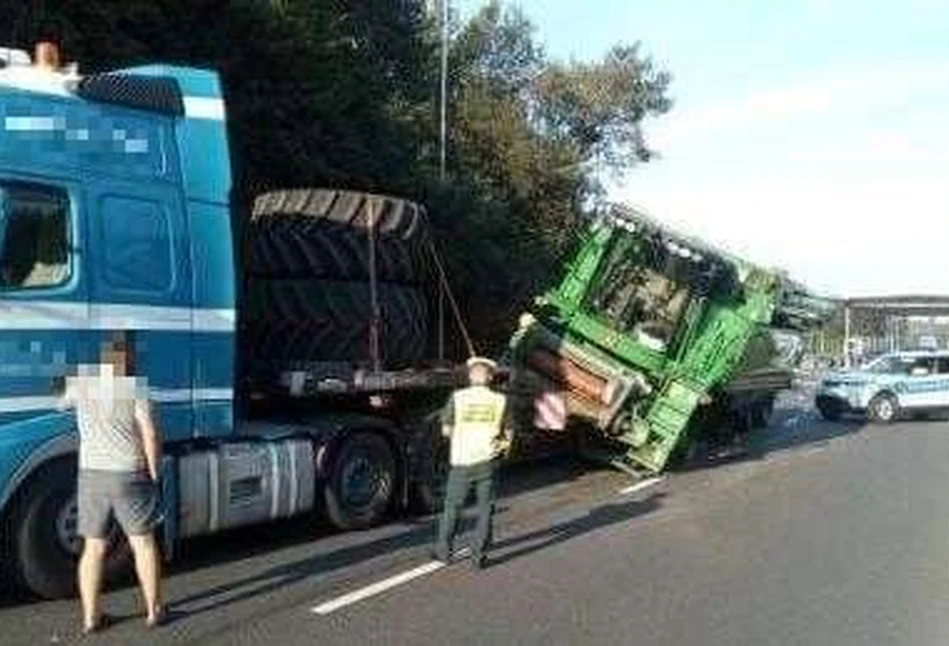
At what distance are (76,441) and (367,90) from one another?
717 inches

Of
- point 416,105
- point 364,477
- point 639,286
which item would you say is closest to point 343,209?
point 364,477

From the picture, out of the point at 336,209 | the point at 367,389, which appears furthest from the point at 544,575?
the point at 336,209

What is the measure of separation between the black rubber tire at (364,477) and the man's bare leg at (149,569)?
148 inches

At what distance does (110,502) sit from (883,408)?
95.1ft

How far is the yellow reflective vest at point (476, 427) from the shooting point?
1207 centimetres

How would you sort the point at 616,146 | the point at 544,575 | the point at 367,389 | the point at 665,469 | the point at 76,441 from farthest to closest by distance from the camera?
1. the point at 616,146
2. the point at 665,469
3. the point at 367,389
4. the point at 544,575
5. the point at 76,441

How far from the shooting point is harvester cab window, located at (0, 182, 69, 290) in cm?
973

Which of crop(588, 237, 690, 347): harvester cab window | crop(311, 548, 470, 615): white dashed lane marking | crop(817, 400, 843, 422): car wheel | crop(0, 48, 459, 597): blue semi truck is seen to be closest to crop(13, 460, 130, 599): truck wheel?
crop(0, 48, 459, 597): blue semi truck

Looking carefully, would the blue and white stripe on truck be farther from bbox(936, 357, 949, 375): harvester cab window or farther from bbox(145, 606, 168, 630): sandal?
bbox(936, 357, 949, 375): harvester cab window

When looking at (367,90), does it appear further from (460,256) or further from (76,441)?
(76,441)

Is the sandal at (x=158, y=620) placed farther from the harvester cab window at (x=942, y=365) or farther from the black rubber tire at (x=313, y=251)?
the harvester cab window at (x=942, y=365)

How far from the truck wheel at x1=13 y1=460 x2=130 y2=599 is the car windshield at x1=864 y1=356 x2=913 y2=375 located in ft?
94.5

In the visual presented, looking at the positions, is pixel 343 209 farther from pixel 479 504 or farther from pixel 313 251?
pixel 479 504

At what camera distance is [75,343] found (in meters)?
10.0
